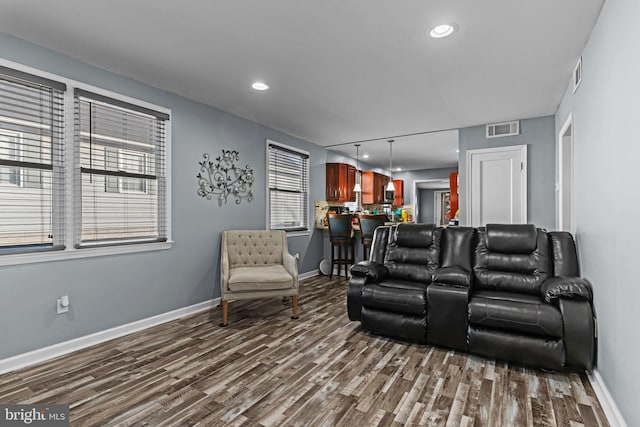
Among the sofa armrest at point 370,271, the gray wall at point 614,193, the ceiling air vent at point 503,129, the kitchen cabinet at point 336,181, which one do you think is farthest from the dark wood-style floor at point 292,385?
the kitchen cabinet at point 336,181

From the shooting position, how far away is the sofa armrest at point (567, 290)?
2.36 m

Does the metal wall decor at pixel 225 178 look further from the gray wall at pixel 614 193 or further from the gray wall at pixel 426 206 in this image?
the gray wall at pixel 426 206

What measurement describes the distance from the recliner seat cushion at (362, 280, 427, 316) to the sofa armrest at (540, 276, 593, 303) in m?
0.92

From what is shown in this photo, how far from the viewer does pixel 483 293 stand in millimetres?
2857

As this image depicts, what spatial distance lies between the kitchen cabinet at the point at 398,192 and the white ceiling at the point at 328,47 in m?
5.48

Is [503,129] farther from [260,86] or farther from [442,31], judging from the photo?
[260,86]

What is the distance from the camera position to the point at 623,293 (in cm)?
179

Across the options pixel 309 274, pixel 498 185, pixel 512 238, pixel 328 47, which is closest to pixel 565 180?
pixel 498 185

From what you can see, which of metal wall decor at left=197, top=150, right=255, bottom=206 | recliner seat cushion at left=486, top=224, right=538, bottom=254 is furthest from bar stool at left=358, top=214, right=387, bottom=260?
recliner seat cushion at left=486, top=224, right=538, bottom=254

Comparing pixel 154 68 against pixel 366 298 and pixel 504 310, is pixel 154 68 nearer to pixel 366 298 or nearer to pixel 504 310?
pixel 366 298

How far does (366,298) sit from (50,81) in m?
3.29

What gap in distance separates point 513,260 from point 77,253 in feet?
12.8

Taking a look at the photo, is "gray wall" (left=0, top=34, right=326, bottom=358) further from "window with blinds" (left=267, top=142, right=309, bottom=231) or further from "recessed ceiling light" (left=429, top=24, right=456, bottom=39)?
"recessed ceiling light" (left=429, top=24, right=456, bottom=39)

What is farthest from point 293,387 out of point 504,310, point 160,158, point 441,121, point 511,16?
point 441,121
